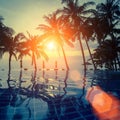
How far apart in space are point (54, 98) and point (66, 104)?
54.5 inches

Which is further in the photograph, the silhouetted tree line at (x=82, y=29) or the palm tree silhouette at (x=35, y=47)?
the palm tree silhouette at (x=35, y=47)

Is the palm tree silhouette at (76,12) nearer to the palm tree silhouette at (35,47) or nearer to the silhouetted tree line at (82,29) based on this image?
the silhouetted tree line at (82,29)

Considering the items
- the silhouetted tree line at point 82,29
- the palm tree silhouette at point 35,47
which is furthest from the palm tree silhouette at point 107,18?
the palm tree silhouette at point 35,47

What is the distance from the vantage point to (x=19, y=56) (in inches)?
1927

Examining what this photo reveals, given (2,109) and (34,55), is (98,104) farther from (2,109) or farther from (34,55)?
(34,55)

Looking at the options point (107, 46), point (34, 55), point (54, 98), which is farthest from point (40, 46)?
point (54, 98)

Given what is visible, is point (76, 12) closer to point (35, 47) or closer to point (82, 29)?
point (82, 29)

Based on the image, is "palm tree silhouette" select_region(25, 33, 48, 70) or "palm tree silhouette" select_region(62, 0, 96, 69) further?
"palm tree silhouette" select_region(25, 33, 48, 70)

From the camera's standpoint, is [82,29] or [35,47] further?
[35,47]

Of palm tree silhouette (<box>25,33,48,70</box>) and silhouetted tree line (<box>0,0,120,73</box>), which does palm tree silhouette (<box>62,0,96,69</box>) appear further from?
palm tree silhouette (<box>25,33,48,70</box>)

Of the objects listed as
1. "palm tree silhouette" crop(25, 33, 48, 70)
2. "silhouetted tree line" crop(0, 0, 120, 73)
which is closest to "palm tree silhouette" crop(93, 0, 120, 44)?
"silhouetted tree line" crop(0, 0, 120, 73)

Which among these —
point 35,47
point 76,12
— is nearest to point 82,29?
point 76,12

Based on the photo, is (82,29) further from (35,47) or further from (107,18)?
(35,47)

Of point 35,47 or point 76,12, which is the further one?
point 35,47
